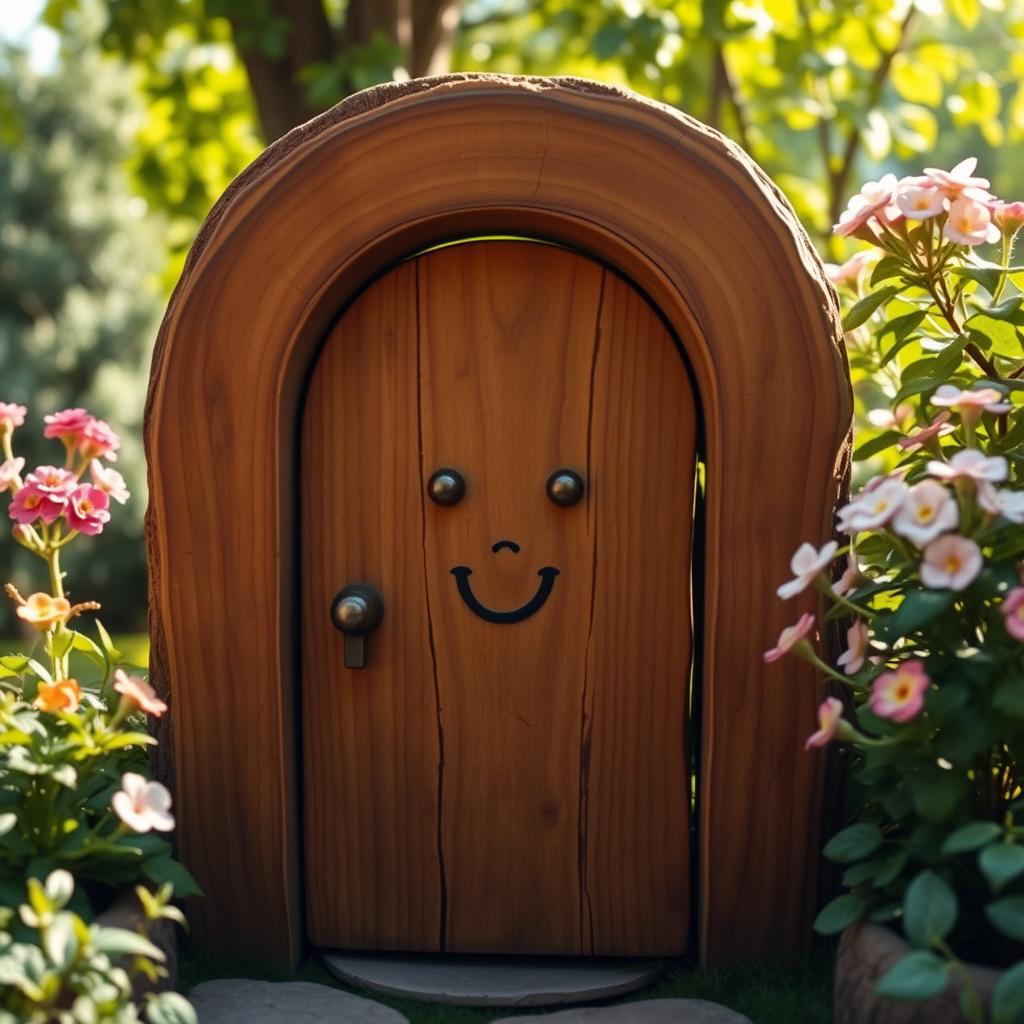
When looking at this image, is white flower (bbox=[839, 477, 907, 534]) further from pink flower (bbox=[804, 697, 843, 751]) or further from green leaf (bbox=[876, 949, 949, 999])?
green leaf (bbox=[876, 949, 949, 999])

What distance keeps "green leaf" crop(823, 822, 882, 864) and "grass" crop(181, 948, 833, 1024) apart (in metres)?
0.32

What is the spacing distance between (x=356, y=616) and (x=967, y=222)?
135cm

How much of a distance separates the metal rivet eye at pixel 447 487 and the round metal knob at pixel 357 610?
0.74ft

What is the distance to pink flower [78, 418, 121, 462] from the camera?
265cm

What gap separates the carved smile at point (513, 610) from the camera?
8.36 ft

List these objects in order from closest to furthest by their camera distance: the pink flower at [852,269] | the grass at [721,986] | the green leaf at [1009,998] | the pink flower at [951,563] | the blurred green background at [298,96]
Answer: the green leaf at [1009,998] < the pink flower at [951,563] < the grass at [721,986] < the pink flower at [852,269] < the blurred green background at [298,96]

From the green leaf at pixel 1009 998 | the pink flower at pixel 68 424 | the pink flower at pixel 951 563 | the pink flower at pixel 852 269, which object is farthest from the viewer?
the pink flower at pixel 852 269

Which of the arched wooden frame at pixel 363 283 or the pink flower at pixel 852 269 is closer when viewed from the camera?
the arched wooden frame at pixel 363 283

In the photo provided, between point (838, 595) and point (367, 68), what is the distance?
334cm

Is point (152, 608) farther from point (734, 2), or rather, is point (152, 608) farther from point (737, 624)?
point (734, 2)

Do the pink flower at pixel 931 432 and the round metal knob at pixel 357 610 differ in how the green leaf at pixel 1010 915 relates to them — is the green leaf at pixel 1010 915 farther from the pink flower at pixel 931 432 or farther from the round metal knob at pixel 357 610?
the round metal knob at pixel 357 610

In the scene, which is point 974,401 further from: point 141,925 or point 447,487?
point 141,925

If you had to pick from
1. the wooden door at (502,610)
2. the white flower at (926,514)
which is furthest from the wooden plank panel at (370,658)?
the white flower at (926,514)

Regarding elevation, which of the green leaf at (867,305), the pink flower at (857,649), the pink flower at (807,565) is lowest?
the pink flower at (857,649)
